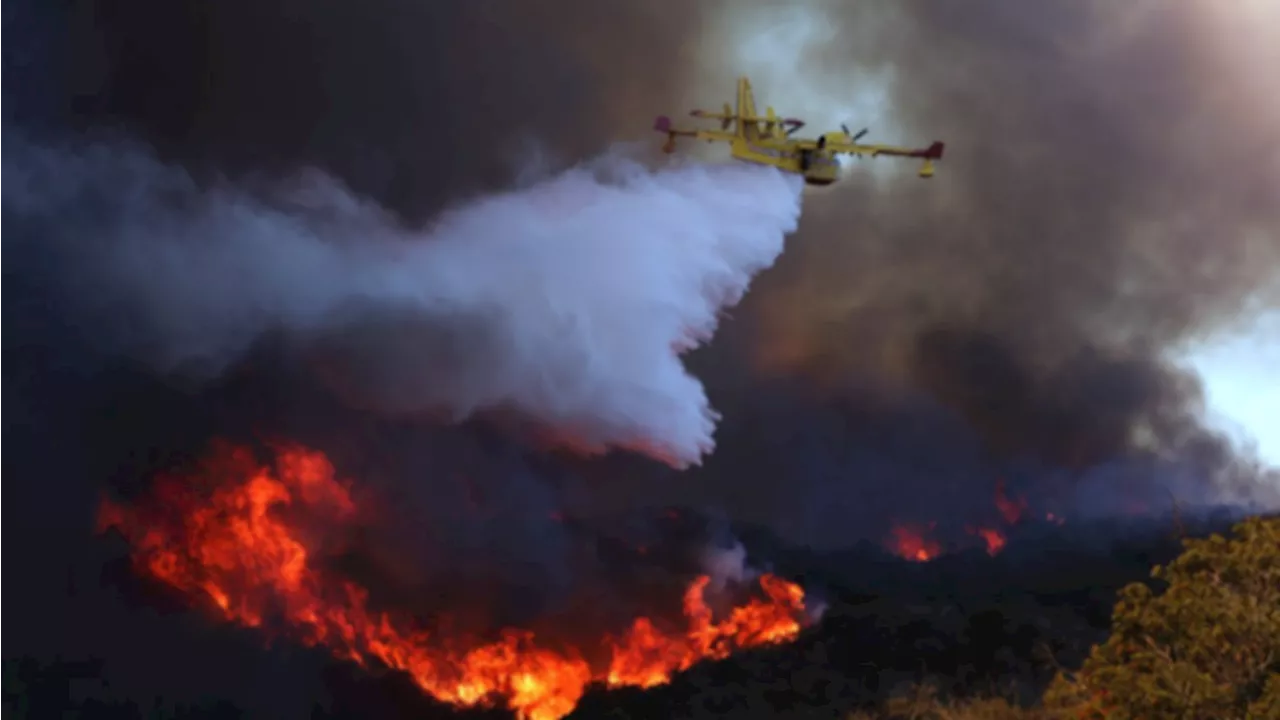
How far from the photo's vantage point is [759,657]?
5278 centimetres

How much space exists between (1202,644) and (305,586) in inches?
1451

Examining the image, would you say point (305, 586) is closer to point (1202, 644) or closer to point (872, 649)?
point (872, 649)

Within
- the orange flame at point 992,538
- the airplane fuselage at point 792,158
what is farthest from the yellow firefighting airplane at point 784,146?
the orange flame at point 992,538

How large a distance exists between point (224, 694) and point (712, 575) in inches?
957

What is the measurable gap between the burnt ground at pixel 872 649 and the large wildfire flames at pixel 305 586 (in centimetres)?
98

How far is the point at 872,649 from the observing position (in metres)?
56.3

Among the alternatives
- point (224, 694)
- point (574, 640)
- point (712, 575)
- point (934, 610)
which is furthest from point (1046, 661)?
point (224, 694)

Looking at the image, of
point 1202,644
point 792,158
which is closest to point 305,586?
point 792,158

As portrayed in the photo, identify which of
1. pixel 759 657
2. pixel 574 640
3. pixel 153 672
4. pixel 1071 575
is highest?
pixel 1071 575

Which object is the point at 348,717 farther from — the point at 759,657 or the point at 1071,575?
the point at 1071,575

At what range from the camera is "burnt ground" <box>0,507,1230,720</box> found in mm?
42031

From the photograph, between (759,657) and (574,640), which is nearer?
(574,640)

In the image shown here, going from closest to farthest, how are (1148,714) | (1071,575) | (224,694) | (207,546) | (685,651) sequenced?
(1148,714) < (224,694) < (207,546) < (685,651) < (1071,575)

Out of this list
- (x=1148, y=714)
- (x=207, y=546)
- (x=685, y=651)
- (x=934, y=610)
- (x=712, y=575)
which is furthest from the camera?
(x=934, y=610)
